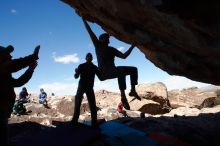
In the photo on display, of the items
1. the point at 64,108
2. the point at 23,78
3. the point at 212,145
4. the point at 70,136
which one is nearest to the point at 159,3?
the point at 23,78

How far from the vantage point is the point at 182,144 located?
12023 millimetres

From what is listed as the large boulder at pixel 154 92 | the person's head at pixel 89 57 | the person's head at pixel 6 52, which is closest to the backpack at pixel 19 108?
the large boulder at pixel 154 92

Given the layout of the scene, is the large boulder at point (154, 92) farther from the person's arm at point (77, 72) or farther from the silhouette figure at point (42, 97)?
the person's arm at point (77, 72)

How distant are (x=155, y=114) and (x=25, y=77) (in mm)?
24540

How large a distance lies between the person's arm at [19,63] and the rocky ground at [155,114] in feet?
18.5

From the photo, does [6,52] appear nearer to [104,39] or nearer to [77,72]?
[77,72]

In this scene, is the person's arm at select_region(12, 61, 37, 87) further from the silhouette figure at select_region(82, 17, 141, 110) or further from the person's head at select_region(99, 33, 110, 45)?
the person's head at select_region(99, 33, 110, 45)

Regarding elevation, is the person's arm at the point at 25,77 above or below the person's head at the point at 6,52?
below

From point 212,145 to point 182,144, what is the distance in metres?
1.94

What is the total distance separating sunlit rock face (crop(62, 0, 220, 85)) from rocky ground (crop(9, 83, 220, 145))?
2.49 m

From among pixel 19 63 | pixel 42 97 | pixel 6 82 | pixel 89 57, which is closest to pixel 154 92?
pixel 42 97

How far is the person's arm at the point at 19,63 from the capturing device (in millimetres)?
7473

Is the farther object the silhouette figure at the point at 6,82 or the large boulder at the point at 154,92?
the large boulder at the point at 154,92

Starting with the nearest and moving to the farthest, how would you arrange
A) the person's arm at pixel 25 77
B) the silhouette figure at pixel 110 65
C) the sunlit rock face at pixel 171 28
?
the person's arm at pixel 25 77, the sunlit rock face at pixel 171 28, the silhouette figure at pixel 110 65
